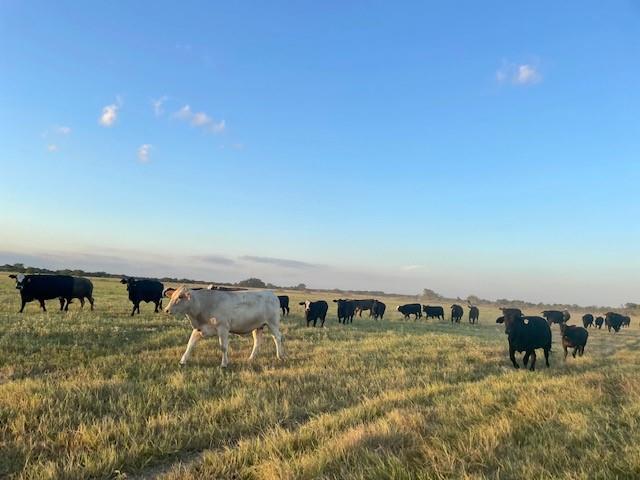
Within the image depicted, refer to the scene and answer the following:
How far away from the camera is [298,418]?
6926mm

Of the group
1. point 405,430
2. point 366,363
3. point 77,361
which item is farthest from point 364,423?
point 77,361

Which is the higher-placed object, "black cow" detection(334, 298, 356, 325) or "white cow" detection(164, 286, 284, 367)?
"white cow" detection(164, 286, 284, 367)

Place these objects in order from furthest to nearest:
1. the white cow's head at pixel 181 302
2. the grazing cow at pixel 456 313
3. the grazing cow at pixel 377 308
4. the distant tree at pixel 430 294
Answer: the distant tree at pixel 430 294 → the grazing cow at pixel 456 313 → the grazing cow at pixel 377 308 → the white cow's head at pixel 181 302

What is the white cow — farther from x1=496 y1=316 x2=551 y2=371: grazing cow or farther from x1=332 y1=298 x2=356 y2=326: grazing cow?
x1=332 y1=298 x2=356 y2=326: grazing cow

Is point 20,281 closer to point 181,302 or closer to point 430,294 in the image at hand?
point 181,302

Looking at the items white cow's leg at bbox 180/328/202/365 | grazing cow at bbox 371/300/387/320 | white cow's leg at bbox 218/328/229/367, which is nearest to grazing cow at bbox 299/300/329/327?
white cow's leg at bbox 218/328/229/367

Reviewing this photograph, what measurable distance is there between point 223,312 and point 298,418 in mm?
5597

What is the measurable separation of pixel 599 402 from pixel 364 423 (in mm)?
3986

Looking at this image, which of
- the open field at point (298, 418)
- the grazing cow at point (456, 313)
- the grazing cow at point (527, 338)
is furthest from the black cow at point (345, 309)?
the open field at point (298, 418)

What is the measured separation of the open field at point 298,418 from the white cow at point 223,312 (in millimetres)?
688

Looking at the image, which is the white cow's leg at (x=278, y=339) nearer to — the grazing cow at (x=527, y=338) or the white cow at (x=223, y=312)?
the white cow at (x=223, y=312)

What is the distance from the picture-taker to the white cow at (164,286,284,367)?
1170 cm

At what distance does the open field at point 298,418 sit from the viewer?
4.71 meters

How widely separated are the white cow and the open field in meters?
0.69
